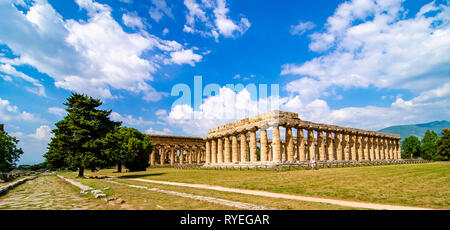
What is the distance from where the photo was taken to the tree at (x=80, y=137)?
34188mm

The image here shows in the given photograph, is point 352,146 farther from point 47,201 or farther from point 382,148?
point 47,201

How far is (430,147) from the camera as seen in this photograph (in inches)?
3354

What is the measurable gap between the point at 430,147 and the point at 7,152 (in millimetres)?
122478

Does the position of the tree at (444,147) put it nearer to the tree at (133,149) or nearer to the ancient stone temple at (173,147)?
the ancient stone temple at (173,147)

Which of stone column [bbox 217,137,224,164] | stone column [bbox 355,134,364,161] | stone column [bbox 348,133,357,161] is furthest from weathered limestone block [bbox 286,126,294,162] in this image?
stone column [bbox 355,134,364,161]

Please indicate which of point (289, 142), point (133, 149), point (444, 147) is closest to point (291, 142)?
point (289, 142)

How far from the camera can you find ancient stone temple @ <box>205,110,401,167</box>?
144 ft

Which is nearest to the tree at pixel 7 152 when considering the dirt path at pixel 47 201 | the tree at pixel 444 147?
the dirt path at pixel 47 201

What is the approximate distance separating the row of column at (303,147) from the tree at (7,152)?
4058 cm
